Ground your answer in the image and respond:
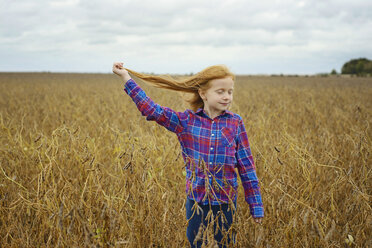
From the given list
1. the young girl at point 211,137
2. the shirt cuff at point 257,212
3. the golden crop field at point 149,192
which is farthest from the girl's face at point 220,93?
the shirt cuff at point 257,212

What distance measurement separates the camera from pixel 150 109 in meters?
1.59

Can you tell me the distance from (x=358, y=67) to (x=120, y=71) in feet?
199

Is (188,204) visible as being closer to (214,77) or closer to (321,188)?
(214,77)

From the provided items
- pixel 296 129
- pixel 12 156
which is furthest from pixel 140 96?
pixel 296 129

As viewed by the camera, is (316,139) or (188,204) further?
(316,139)

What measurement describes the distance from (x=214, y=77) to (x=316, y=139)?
310 centimetres

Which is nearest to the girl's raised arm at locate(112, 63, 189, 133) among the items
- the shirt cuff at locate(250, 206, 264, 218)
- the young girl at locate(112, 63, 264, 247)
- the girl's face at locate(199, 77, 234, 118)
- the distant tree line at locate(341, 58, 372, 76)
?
the young girl at locate(112, 63, 264, 247)

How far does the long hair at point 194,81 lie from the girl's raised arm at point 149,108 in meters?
0.09

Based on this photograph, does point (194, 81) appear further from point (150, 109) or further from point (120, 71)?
point (120, 71)

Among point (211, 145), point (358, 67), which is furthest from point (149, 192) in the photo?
point (358, 67)

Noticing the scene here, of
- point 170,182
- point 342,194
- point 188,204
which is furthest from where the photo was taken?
point 170,182

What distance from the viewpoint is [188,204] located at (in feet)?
5.60

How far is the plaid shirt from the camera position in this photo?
1593 millimetres

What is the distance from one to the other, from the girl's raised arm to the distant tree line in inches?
2176
